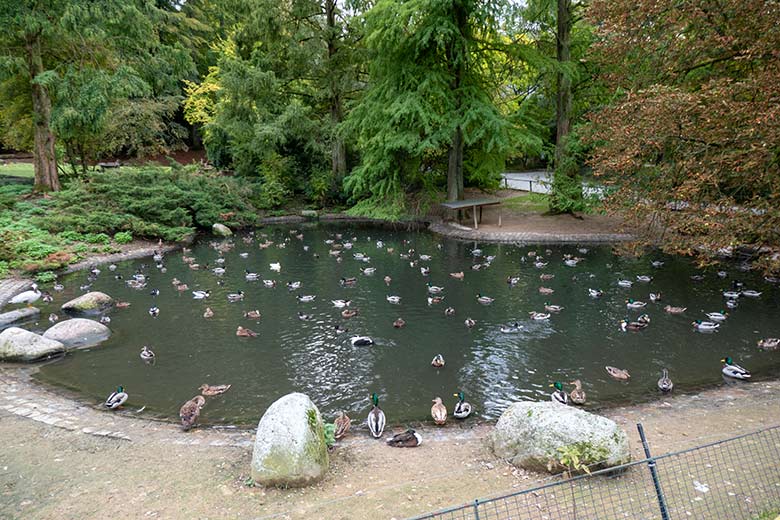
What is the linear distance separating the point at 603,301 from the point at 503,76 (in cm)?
1834

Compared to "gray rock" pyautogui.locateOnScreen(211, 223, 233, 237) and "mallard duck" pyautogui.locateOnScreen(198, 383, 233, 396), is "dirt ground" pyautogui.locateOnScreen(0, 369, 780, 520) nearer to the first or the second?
A: "mallard duck" pyautogui.locateOnScreen(198, 383, 233, 396)

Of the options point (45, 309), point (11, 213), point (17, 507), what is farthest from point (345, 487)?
point (11, 213)

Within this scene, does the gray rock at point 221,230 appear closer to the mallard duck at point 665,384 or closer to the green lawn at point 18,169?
the green lawn at point 18,169

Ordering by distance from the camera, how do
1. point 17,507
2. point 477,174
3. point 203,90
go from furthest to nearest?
point 203,90, point 477,174, point 17,507

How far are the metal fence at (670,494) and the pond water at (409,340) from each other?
313 cm

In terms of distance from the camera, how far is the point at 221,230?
3036 centimetres

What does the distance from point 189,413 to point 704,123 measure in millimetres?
12190

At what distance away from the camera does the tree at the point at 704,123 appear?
9.73 metres

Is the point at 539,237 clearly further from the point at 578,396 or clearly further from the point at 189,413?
the point at 189,413

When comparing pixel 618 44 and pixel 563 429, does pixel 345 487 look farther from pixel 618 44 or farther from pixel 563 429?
pixel 618 44

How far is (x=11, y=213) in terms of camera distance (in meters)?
24.8

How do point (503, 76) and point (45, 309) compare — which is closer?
point (45, 309)

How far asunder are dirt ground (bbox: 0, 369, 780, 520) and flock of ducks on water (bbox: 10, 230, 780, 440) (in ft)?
1.20

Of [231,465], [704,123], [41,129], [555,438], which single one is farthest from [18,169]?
[704,123]
